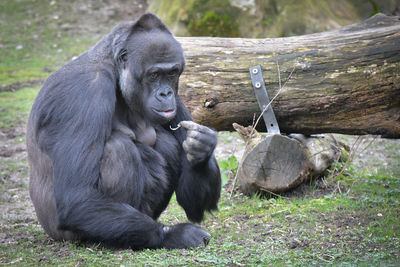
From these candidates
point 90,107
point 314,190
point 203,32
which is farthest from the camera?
point 203,32

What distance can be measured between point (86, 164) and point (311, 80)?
2522mm

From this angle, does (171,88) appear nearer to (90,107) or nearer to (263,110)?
(90,107)

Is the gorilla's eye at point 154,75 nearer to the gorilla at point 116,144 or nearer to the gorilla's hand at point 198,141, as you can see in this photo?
the gorilla at point 116,144

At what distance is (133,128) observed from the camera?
15.3 feet

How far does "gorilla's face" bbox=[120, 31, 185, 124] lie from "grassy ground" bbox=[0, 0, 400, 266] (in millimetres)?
1201

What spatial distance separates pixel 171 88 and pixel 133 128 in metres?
0.54

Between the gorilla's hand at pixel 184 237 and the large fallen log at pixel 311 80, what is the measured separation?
165cm

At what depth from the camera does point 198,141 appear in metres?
4.39

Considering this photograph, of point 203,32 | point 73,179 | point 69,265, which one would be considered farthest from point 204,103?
point 203,32

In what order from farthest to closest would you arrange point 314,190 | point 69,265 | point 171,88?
point 314,190 < point 171,88 < point 69,265

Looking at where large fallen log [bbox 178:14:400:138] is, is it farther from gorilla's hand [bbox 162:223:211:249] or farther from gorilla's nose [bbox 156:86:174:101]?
gorilla's hand [bbox 162:223:211:249]

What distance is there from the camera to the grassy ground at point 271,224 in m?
3.89

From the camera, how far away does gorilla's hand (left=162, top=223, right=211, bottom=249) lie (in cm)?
424

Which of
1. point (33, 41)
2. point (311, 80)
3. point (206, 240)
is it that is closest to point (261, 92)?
point (311, 80)
